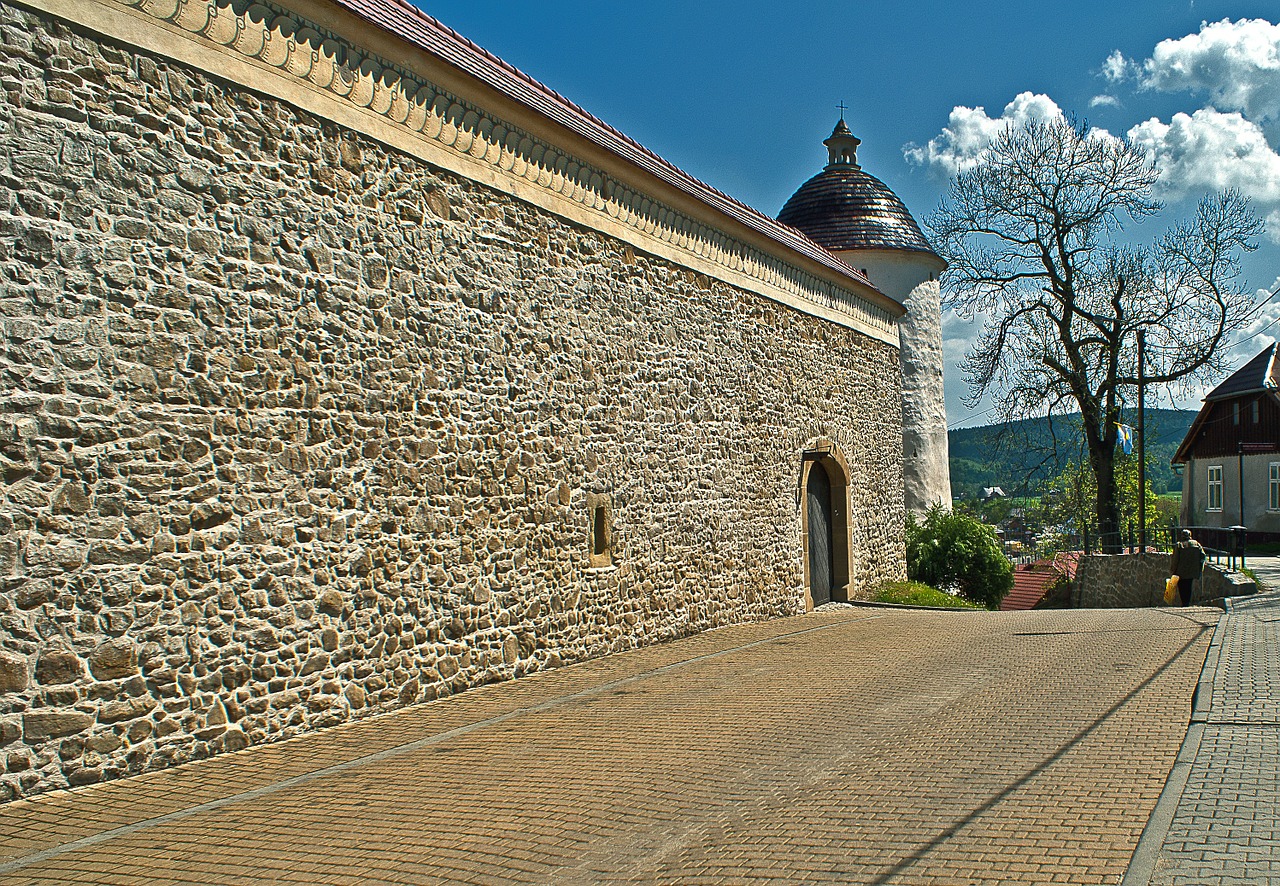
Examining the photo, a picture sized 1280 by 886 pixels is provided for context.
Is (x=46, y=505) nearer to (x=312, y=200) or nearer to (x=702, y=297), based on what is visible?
(x=312, y=200)

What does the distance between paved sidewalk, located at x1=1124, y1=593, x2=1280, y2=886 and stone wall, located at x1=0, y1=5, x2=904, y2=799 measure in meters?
5.62

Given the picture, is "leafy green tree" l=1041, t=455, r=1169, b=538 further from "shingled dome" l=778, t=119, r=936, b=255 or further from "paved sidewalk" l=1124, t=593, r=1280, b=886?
"paved sidewalk" l=1124, t=593, r=1280, b=886

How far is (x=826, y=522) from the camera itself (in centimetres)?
1752

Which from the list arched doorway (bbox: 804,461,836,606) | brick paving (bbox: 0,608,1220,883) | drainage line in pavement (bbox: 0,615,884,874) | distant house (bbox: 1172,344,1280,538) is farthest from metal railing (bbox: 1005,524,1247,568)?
drainage line in pavement (bbox: 0,615,884,874)

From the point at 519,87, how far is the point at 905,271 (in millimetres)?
15222

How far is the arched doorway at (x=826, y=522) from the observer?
16.8 m

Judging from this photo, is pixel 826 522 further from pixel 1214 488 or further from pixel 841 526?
pixel 1214 488

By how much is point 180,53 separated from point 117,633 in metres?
3.88

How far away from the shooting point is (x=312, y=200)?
782cm

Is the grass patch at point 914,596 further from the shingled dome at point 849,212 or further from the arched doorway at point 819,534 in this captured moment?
the shingled dome at point 849,212

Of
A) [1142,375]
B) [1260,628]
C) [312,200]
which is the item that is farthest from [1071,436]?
[312,200]

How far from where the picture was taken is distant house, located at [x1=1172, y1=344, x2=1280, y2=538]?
121ft

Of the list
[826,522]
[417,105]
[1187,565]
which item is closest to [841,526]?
[826,522]

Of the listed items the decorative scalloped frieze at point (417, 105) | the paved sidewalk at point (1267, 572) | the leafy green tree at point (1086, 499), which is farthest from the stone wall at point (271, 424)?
the leafy green tree at point (1086, 499)
